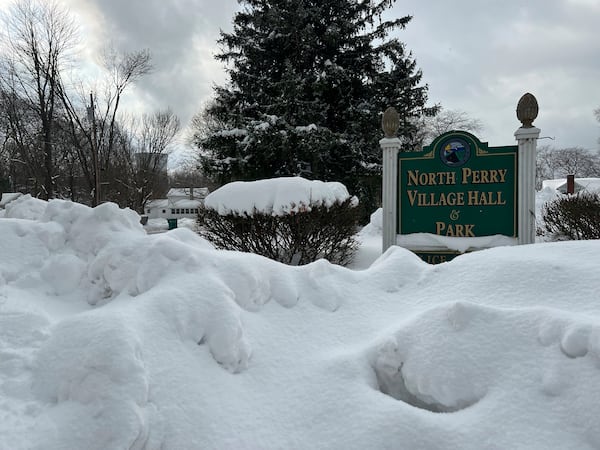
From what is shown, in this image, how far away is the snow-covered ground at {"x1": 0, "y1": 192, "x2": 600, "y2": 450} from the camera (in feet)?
6.18

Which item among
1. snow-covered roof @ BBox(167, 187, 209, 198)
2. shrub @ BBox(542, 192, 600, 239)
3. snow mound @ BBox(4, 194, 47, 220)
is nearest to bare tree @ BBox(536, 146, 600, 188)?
snow-covered roof @ BBox(167, 187, 209, 198)

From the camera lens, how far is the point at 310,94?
56.4 ft

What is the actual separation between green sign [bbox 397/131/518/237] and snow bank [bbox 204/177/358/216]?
1582mm

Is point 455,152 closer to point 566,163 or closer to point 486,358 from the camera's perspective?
point 486,358

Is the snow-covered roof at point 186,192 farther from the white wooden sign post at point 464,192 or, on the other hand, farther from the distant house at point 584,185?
the white wooden sign post at point 464,192

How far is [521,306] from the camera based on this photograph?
2477mm

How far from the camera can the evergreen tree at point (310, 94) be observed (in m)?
16.4

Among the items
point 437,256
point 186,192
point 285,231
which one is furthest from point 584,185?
point 186,192

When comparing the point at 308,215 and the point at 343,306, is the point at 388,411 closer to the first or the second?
the point at 343,306

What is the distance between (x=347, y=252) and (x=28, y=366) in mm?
6599

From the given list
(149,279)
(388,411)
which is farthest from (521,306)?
(149,279)

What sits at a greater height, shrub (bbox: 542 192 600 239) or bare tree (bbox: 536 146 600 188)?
bare tree (bbox: 536 146 600 188)

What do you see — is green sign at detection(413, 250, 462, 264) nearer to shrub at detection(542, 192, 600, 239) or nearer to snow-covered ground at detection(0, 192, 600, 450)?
snow-covered ground at detection(0, 192, 600, 450)

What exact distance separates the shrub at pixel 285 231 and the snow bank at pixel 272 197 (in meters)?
0.08
